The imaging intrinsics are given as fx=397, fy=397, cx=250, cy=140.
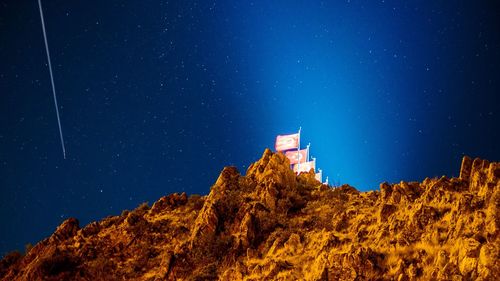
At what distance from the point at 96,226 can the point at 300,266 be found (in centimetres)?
1083

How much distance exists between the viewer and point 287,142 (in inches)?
2753

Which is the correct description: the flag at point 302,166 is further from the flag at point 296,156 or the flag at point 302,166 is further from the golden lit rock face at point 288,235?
the golden lit rock face at point 288,235

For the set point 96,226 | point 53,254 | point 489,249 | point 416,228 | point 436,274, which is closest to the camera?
point 489,249

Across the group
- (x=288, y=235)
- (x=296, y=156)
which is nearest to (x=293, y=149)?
(x=296, y=156)

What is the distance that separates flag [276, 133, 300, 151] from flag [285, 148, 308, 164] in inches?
63.1

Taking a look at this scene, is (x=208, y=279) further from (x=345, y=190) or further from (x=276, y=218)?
(x=345, y=190)

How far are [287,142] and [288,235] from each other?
5526 centimetres

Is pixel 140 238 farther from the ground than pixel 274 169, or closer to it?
closer to it

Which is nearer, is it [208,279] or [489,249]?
[489,249]

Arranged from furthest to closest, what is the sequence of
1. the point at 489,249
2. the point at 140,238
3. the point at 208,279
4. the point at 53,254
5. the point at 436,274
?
the point at 140,238 < the point at 53,254 < the point at 208,279 < the point at 436,274 < the point at 489,249

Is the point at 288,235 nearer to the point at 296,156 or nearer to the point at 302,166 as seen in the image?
the point at 296,156

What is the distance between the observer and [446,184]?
14.1 meters

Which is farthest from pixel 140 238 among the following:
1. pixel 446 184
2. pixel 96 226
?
pixel 446 184

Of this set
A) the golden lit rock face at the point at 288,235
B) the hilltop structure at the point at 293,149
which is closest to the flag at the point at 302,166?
the hilltop structure at the point at 293,149
